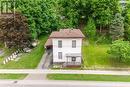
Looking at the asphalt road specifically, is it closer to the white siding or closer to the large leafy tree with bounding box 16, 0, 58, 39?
the white siding

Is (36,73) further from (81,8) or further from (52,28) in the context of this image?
(81,8)

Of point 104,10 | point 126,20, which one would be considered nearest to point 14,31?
point 104,10

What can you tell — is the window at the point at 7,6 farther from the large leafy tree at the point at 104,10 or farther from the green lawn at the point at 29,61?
the large leafy tree at the point at 104,10

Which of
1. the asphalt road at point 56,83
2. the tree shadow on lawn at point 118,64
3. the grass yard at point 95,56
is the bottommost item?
the asphalt road at point 56,83

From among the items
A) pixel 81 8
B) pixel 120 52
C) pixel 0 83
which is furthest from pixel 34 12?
pixel 0 83

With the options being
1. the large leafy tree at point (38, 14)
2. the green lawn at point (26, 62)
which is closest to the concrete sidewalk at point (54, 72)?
the green lawn at point (26, 62)
